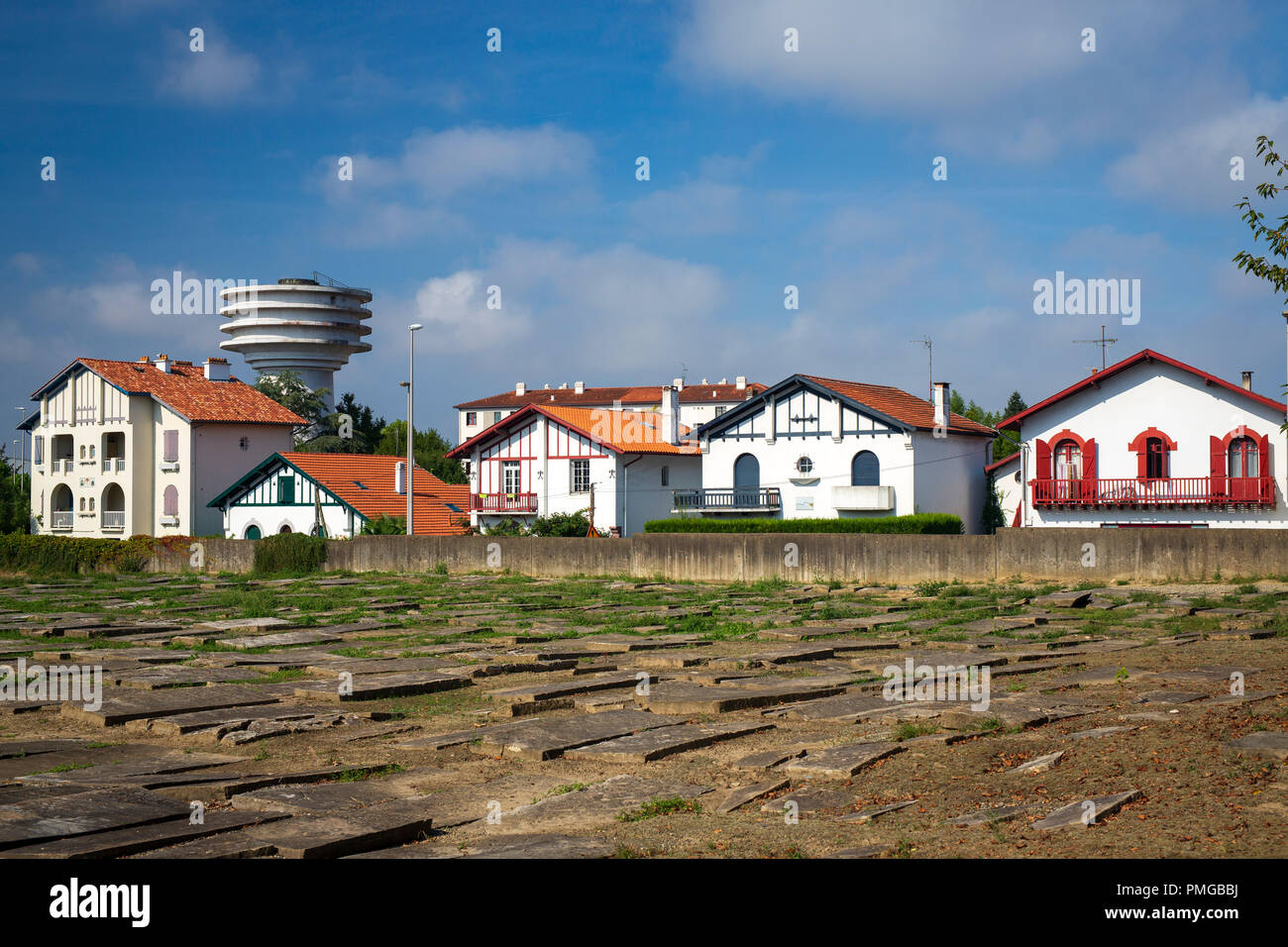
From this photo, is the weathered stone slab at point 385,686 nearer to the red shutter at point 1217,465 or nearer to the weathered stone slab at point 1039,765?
the weathered stone slab at point 1039,765

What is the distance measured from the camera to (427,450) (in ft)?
348

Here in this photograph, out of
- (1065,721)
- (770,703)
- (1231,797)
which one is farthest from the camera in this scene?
(770,703)

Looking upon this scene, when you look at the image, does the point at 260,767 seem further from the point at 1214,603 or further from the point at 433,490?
the point at 433,490

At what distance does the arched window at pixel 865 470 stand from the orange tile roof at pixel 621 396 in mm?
54968

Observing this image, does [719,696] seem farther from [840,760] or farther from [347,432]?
[347,432]

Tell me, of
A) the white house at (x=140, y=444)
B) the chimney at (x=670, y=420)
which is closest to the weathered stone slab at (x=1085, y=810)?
the chimney at (x=670, y=420)

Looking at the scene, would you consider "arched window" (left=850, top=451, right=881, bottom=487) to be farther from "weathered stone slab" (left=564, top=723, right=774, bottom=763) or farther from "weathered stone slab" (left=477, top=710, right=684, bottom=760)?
"weathered stone slab" (left=564, top=723, right=774, bottom=763)

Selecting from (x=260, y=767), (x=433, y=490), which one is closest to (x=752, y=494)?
(x=433, y=490)

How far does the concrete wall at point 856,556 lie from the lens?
30.5 meters

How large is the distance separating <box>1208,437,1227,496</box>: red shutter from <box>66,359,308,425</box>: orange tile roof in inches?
1823

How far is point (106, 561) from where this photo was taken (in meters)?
47.3

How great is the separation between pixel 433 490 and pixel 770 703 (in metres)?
45.7

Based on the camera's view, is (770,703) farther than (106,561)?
No

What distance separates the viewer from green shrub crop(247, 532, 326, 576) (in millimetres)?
44031
